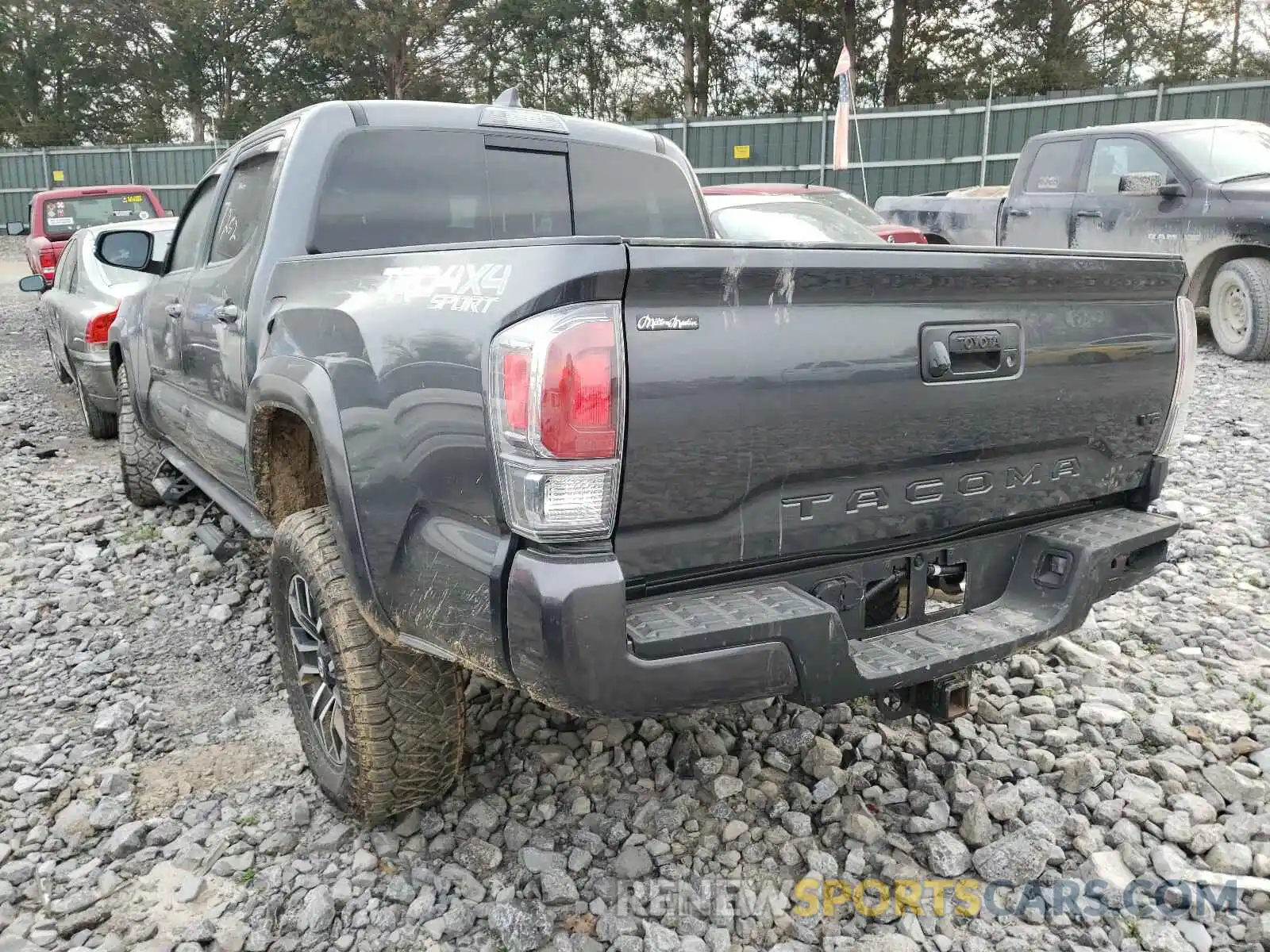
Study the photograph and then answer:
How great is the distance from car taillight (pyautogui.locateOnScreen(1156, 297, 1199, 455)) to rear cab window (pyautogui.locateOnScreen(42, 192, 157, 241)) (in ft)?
44.9

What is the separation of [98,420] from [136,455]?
2.13 meters

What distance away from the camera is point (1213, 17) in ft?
82.6

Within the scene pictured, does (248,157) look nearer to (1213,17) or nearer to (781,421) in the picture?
(781,421)

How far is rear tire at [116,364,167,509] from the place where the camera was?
5301 mm

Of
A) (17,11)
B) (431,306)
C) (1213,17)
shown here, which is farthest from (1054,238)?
(17,11)

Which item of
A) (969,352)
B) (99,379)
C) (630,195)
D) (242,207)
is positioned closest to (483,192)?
(630,195)

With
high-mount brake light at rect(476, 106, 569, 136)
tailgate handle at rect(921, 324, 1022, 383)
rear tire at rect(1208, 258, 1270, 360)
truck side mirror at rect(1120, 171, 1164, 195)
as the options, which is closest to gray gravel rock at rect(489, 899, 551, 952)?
tailgate handle at rect(921, 324, 1022, 383)

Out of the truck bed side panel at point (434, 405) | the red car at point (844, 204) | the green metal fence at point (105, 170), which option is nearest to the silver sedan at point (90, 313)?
the truck bed side panel at point (434, 405)

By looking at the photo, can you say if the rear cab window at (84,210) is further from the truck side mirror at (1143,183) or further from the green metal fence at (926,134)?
the truck side mirror at (1143,183)

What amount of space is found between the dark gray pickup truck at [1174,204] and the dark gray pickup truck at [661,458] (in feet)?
18.5

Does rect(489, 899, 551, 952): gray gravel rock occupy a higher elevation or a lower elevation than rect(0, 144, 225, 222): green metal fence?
lower

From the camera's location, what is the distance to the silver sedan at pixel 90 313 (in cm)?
661

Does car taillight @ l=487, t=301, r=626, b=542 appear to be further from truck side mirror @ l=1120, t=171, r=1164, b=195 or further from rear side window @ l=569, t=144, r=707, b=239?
truck side mirror @ l=1120, t=171, r=1164, b=195

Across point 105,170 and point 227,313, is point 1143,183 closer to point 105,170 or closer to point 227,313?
point 227,313
